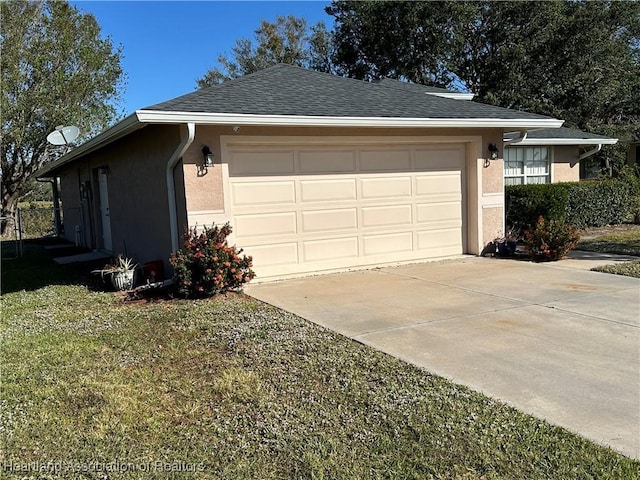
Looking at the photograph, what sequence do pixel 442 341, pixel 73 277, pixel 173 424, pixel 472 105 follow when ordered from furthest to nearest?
1. pixel 472 105
2. pixel 73 277
3. pixel 442 341
4. pixel 173 424

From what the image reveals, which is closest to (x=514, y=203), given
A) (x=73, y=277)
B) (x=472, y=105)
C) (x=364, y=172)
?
(x=472, y=105)

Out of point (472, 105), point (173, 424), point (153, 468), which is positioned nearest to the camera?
point (153, 468)

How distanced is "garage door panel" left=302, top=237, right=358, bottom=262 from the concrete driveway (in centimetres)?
41

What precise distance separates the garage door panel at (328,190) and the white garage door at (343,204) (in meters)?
0.02

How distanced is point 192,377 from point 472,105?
8278 millimetres

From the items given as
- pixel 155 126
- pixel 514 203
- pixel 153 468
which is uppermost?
pixel 155 126

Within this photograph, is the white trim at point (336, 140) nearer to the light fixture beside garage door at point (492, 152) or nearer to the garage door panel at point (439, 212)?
the light fixture beside garage door at point (492, 152)

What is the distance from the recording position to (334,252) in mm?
9203

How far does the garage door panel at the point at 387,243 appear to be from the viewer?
31.2 feet

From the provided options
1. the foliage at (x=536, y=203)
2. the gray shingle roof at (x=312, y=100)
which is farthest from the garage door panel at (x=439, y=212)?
the foliage at (x=536, y=203)

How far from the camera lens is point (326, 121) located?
8039mm

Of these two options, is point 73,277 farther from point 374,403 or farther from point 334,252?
point 374,403

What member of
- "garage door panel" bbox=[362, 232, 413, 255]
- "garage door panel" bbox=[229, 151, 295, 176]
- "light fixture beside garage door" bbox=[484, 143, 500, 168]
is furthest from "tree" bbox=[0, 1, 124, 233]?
"light fixture beside garage door" bbox=[484, 143, 500, 168]

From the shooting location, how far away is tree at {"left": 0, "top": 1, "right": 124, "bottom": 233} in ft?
63.6
